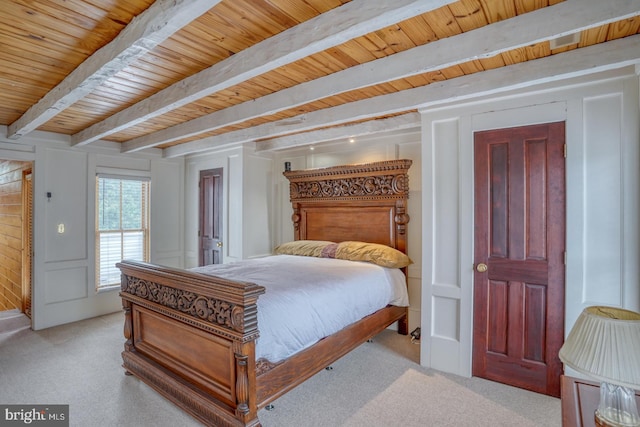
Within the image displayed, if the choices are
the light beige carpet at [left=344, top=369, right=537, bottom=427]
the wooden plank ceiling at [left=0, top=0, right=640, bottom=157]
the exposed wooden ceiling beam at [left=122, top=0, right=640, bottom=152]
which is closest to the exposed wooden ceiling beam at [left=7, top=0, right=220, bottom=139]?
the wooden plank ceiling at [left=0, top=0, right=640, bottom=157]

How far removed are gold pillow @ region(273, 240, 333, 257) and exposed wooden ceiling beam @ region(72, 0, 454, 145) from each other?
2.30 metres

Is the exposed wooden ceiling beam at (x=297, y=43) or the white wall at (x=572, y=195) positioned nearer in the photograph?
the exposed wooden ceiling beam at (x=297, y=43)

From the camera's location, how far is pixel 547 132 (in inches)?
102

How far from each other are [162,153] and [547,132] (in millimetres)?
5230

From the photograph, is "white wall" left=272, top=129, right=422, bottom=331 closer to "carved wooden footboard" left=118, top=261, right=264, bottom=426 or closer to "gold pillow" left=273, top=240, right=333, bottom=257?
"gold pillow" left=273, top=240, right=333, bottom=257

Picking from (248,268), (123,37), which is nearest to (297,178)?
(248,268)

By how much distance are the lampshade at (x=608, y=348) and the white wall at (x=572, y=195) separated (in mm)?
1458

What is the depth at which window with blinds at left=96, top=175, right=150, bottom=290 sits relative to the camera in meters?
4.87

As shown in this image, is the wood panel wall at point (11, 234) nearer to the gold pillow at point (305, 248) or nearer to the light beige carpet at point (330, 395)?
the light beige carpet at point (330, 395)

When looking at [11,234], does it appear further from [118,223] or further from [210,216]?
[210,216]
